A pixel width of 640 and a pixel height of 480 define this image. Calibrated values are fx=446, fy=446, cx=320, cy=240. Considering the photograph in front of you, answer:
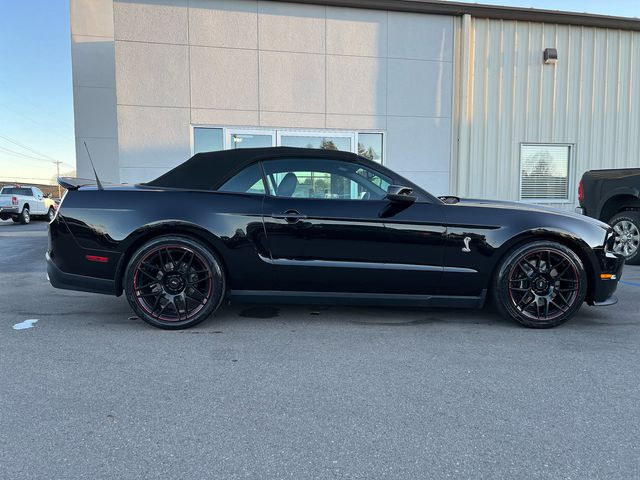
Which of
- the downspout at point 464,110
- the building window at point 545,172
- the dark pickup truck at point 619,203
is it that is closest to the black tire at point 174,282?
the dark pickup truck at point 619,203

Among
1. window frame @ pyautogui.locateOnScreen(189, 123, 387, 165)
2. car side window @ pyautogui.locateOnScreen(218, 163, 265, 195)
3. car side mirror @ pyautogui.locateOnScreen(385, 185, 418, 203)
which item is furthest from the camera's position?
window frame @ pyautogui.locateOnScreen(189, 123, 387, 165)

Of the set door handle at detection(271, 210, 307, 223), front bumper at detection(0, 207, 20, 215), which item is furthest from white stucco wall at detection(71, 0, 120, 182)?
door handle at detection(271, 210, 307, 223)

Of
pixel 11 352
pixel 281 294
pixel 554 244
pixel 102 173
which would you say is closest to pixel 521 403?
pixel 554 244

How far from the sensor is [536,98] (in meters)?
9.32

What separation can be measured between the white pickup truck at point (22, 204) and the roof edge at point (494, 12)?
15207mm

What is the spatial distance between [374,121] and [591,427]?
291 inches

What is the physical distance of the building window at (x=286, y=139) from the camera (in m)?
8.49

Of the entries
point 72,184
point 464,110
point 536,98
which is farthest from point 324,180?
point 536,98

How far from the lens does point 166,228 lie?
12.1 ft

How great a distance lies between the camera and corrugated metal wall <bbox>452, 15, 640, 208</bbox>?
910 centimetres

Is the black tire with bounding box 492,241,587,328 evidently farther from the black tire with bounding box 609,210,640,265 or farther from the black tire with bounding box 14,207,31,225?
the black tire with bounding box 14,207,31,225

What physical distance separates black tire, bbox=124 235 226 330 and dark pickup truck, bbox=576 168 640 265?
6.17m

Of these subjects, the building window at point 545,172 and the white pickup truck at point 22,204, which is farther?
the white pickup truck at point 22,204

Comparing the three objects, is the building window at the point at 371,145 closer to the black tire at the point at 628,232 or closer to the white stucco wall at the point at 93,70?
the black tire at the point at 628,232
